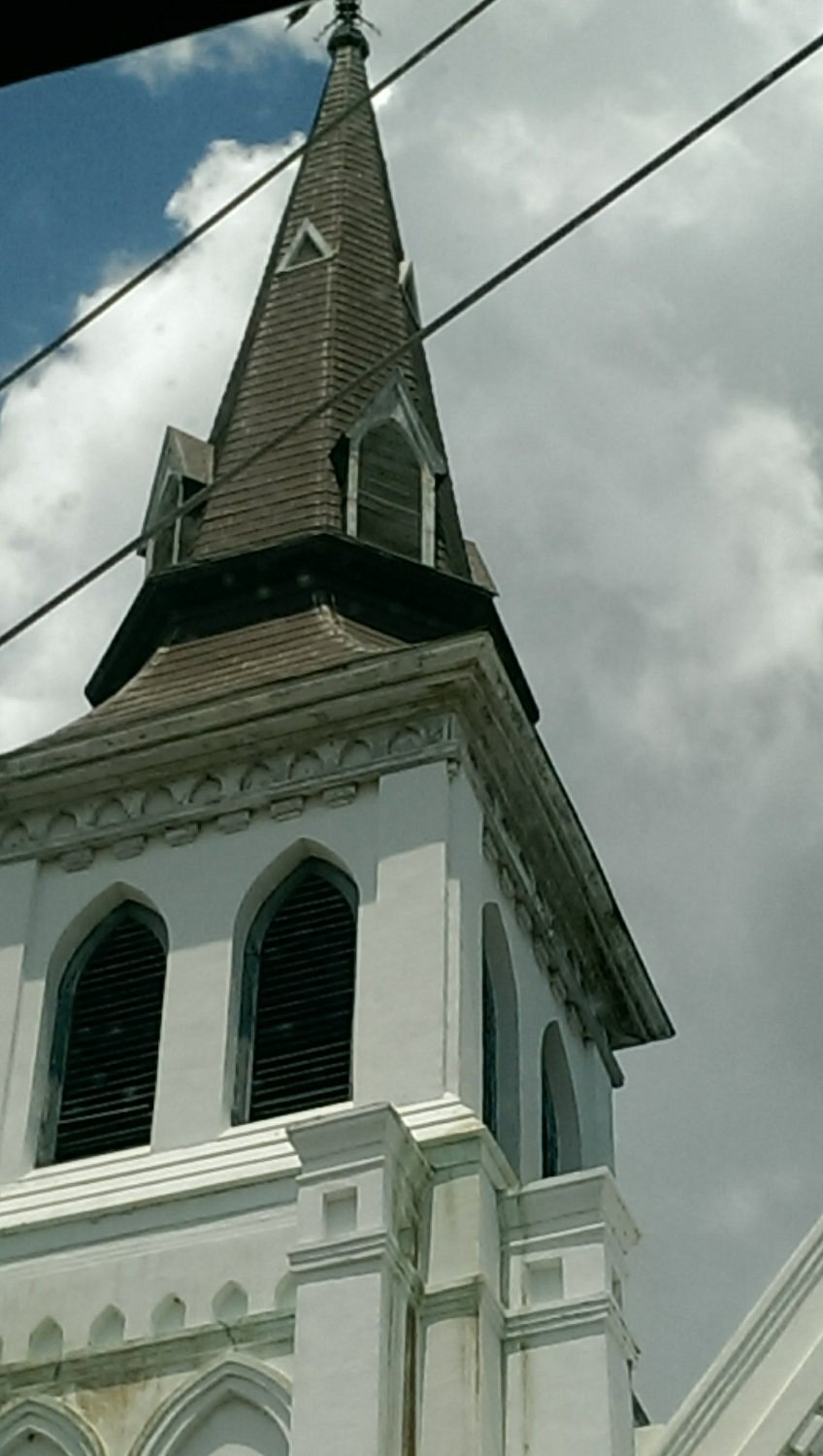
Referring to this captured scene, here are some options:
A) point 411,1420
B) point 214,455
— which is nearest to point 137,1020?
point 411,1420

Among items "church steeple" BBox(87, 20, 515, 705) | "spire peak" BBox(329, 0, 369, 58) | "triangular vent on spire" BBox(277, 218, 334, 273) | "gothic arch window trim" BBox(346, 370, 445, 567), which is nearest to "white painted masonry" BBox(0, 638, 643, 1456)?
"church steeple" BBox(87, 20, 515, 705)

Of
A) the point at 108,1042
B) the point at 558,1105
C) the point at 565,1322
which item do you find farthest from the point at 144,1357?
the point at 558,1105

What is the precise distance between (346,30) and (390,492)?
9.83 metres

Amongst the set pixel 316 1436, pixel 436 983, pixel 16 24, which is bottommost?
pixel 16 24

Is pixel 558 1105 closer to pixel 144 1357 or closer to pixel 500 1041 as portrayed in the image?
pixel 500 1041

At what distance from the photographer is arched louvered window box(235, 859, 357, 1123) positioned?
1392cm

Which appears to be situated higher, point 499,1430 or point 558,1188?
point 558,1188

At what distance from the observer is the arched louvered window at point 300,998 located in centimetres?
1392

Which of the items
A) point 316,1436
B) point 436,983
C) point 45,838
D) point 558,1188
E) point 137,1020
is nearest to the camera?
point 316,1436

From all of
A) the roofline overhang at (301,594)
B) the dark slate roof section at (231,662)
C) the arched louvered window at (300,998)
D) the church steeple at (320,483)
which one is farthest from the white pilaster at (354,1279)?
the roofline overhang at (301,594)

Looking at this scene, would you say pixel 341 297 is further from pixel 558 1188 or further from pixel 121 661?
pixel 558 1188

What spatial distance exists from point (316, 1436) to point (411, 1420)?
0.54 meters

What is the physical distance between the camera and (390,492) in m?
19.6

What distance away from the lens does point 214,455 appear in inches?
839
